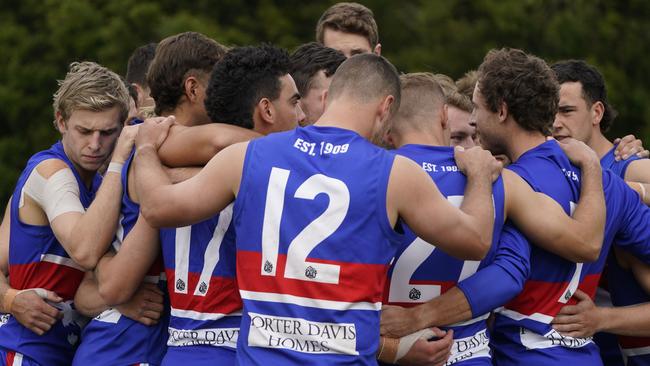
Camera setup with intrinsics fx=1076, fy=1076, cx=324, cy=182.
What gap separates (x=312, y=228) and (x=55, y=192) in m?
1.89

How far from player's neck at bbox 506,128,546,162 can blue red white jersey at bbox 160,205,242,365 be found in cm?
176

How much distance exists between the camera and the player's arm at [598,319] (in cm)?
616

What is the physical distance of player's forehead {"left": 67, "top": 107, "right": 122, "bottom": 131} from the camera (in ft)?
21.6

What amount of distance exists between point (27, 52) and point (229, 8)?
4.32m

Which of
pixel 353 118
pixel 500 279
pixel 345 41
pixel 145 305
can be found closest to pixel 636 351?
pixel 500 279

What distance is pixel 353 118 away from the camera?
5.55 meters

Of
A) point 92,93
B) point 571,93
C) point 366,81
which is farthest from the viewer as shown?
point 571,93

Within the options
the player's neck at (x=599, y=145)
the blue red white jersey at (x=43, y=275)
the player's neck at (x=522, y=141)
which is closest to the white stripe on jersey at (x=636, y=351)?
the player's neck at (x=522, y=141)

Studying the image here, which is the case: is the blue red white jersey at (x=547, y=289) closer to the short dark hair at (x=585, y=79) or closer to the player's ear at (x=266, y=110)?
the player's ear at (x=266, y=110)

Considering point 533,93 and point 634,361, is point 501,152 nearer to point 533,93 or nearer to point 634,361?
point 533,93

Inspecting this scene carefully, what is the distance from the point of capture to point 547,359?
6.12 metres

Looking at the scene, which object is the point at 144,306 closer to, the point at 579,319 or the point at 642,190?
the point at 579,319

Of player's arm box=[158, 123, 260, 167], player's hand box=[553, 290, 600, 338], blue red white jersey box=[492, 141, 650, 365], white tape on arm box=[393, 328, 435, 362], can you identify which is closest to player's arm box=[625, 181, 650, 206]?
blue red white jersey box=[492, 141, 650, 365]

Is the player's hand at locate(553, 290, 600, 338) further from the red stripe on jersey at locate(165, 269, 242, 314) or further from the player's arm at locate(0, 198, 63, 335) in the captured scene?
the player's arm at locate(0, 198, 63, 335)
